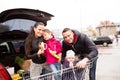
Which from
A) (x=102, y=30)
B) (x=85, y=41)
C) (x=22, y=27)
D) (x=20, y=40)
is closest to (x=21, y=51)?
(x=20, y=40)

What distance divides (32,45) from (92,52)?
3.47 feet

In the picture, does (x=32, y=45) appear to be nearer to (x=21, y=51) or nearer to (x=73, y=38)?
(x=73, y=38)

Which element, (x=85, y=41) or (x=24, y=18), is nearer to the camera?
(x=85, y=41)

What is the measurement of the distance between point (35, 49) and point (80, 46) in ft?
2.64

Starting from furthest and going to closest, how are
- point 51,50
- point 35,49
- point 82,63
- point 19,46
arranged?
point 19,46 < point 35,49 < point 51,50 < point 82,63

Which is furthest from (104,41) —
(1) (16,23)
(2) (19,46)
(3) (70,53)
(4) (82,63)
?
(4) (82,63)

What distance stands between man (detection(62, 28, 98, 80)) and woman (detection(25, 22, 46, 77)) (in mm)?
450

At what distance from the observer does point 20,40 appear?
643 centimetres

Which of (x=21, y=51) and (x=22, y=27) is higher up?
(x=22, y=27)

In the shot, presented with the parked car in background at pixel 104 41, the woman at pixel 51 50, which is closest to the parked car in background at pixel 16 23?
the woman at pixel 51 50

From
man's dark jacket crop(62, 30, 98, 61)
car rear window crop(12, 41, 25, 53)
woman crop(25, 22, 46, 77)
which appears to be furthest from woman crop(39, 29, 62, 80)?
Answer: car rear window crop(12, 41, 25, 53)

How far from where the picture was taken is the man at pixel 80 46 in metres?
4.59

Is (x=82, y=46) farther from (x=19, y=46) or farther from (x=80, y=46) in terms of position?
(x=19, y=46)

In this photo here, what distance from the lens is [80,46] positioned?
489 centimetres
